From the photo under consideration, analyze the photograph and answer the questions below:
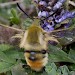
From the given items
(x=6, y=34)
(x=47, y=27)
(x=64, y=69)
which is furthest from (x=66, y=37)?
(x=6, y=34)

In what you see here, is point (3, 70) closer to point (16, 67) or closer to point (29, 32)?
point (16, 67)

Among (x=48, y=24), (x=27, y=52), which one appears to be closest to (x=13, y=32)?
(x=48, y=24)

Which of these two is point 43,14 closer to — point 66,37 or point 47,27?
point 47,27

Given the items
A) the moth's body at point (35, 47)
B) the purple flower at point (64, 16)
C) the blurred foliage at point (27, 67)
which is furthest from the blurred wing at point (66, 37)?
the moth's body at point (35, 47)

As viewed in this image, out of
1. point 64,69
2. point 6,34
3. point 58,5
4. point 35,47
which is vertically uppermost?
point 58,5

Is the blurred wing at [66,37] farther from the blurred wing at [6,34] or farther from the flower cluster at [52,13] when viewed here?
the blurred wing at [6,34]

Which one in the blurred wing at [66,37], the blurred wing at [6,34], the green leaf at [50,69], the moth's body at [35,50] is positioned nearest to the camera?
the moth's body at [35,50]

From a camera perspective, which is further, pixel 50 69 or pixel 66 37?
pixel 66 37

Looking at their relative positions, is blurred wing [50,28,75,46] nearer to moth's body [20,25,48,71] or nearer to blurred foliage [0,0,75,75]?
blurred foliage [0,0,75,75]

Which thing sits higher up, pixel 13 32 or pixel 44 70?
pixel 13 32
